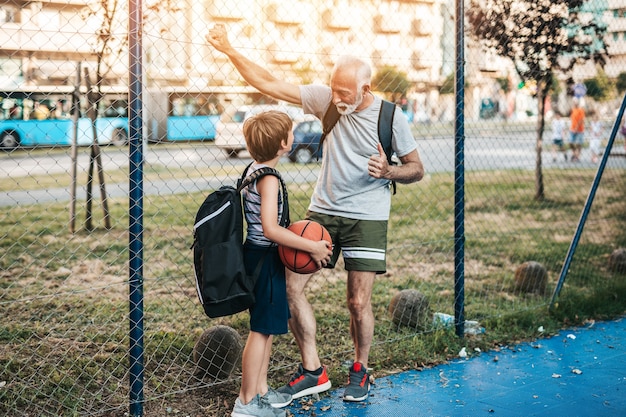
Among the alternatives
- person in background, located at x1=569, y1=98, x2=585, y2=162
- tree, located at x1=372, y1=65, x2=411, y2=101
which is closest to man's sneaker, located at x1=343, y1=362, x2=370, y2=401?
tree, located at x1=372, y1=65, x2=411, y2=101

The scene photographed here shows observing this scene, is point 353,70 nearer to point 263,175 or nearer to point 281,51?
point 263,175

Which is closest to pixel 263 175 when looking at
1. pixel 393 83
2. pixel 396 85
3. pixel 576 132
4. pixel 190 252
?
pixel 190 252

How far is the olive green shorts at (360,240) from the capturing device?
12.8 feet

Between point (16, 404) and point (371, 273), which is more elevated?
point (371, 273)

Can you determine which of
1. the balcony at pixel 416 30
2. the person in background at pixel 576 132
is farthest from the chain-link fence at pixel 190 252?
the person in background at pixel 576 132

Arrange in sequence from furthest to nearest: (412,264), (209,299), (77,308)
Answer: (412,264), (77,308), (209,299)

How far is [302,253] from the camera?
11.2 ft

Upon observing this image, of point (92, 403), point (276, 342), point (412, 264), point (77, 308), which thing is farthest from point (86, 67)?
point (92, 403)

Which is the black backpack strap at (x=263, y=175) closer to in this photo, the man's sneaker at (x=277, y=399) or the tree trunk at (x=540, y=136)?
the man's sneaker at (x=277, y=399)

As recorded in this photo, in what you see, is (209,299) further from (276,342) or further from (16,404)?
(276,342)

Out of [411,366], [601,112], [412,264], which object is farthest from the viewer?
[601,112]

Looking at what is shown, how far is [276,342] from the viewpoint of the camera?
495cm

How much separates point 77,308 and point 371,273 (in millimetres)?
2880

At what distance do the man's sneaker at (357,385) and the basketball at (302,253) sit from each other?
0.84 metres
